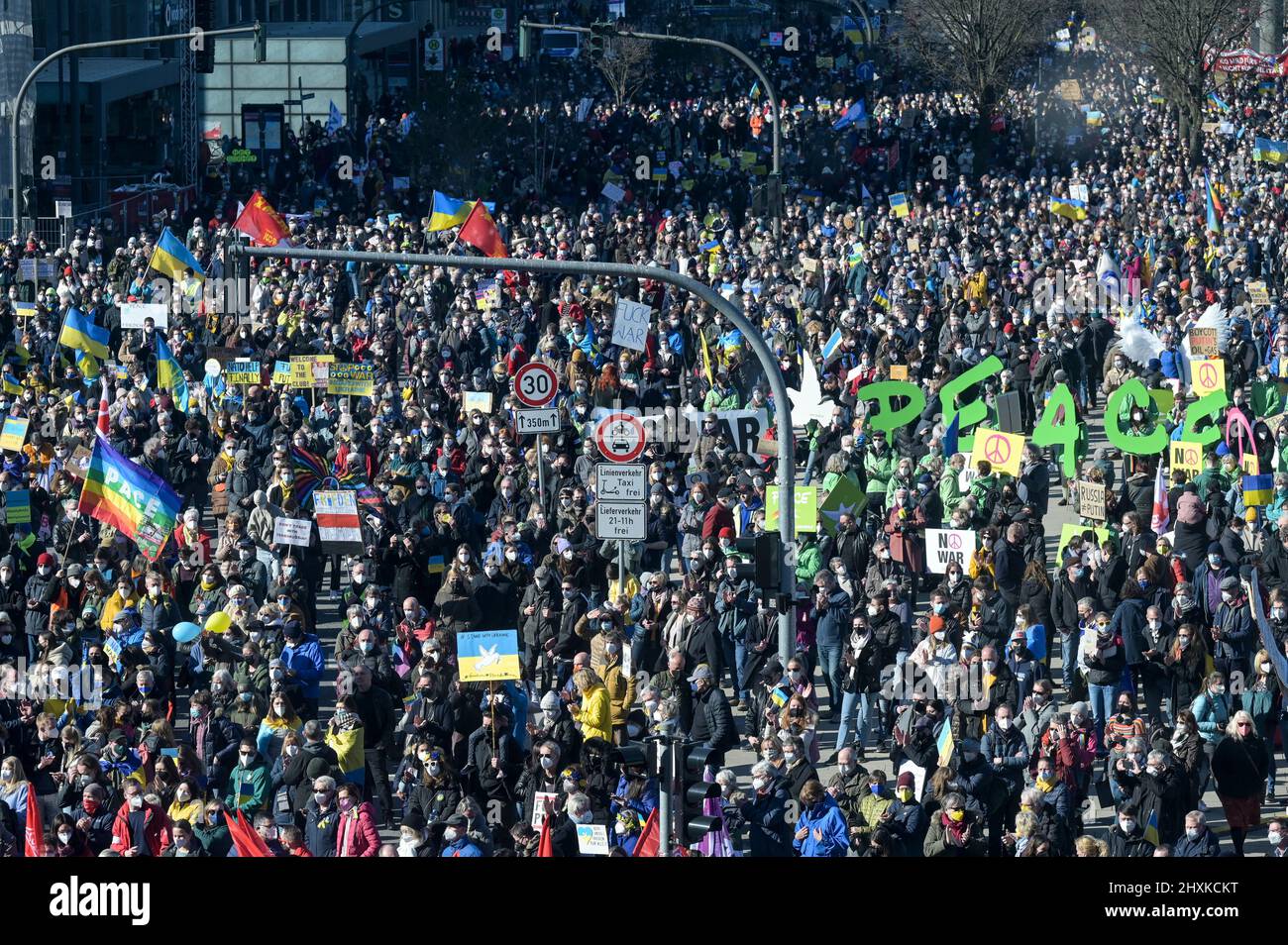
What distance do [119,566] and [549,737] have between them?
208 inches

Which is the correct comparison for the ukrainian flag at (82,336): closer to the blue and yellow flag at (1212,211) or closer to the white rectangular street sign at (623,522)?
the white rectangular street sign at (623,522)

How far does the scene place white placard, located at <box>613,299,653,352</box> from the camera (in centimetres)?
2284

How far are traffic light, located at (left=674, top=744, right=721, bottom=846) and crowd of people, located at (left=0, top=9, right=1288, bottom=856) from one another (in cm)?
64

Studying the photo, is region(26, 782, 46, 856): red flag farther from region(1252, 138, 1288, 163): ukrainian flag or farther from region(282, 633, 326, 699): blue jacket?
region(1252, 138, 1288, 163): ukrainian flag

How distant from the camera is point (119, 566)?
1728 cm

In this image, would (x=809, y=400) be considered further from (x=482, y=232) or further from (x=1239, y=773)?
(x=1239, y=773)

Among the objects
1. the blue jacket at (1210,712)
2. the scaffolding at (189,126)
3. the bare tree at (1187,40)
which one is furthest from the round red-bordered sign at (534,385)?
the bare tree at (1187,40)

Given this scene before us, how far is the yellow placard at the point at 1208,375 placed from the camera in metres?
21.4

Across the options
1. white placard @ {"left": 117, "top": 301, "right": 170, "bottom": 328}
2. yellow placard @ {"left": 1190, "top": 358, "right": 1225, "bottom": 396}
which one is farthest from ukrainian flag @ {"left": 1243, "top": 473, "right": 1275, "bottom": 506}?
white placard @ {"left": 117, "top": 301, "right": 170, "bottom": 328}

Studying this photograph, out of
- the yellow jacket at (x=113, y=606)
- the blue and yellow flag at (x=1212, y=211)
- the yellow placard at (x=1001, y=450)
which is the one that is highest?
the blue and yellow flag at (x=1212, y=211)

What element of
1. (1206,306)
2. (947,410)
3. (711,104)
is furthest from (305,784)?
(711,104)

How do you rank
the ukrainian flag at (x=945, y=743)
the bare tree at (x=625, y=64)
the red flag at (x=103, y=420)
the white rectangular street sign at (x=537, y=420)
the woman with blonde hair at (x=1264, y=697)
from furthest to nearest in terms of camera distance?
the bare tree at (x=625, y=64)
the red flag at (x=103, y=420)
the white rectangular street sign at (x=537, y=420)
the woman with blonde hair at (x=1264, y=697)
the ukrainian flag at (x=945, y=743)

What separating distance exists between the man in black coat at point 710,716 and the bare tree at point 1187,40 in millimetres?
38575

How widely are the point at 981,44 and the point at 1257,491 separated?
136 feet
